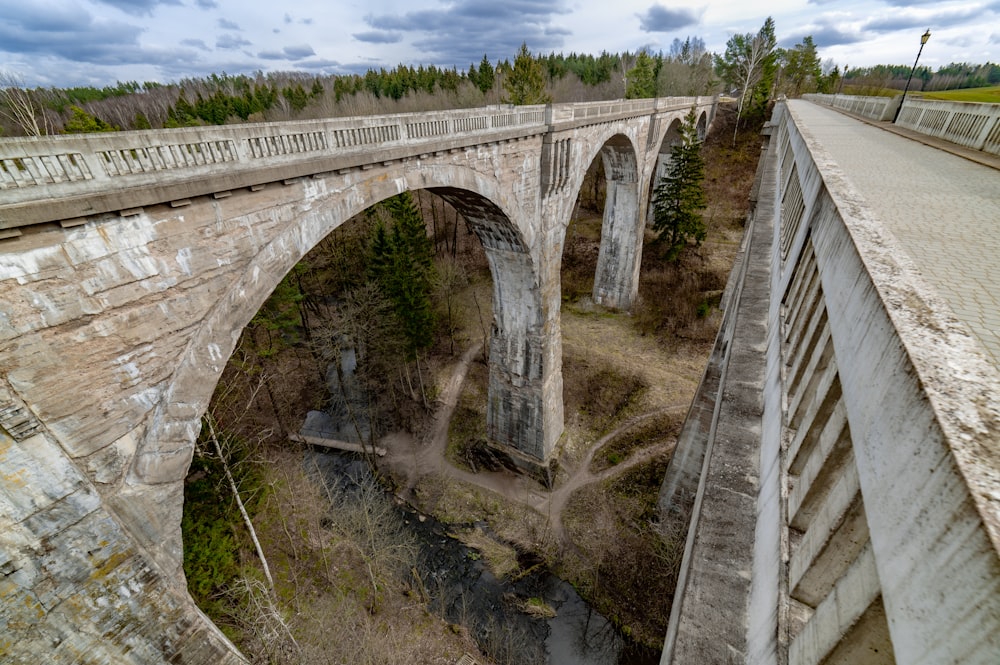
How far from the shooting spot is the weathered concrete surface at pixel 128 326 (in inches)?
194

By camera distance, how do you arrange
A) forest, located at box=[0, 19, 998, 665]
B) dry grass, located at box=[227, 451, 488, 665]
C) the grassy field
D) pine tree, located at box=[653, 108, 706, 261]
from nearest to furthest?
dry grass, located at box=[227, 451, 488, 665], forest, located at box=[0, 19, 998, 665], the grassy field, pine tree, located at box=[653, 108, 706, 261]

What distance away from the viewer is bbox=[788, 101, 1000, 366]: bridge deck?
2.57 metres

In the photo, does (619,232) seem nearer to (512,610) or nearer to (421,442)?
(421,442)

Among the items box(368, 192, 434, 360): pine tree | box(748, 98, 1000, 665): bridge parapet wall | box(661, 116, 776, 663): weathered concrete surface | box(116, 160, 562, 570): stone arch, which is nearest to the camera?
box(748, 98, 1000, 665): bridge parapet wall

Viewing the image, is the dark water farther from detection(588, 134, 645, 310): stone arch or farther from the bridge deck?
detection(588, 134, 645, 310): stone arch

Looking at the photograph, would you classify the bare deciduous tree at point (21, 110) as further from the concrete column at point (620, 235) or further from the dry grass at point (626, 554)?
the concrete column at point (620, 235)

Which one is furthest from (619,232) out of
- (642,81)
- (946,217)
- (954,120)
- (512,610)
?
(642,81)

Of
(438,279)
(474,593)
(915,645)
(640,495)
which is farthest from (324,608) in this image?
(438,279)

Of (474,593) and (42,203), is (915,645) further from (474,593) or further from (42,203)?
(474,593)

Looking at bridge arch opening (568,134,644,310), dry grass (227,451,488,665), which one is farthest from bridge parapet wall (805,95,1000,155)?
dry grass (227,451,488,665)

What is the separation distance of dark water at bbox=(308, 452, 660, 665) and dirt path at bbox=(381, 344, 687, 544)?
215 cm

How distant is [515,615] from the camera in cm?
1462

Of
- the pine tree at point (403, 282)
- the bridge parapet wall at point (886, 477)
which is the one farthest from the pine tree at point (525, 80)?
the bridge parapet wall at point (886, 477)

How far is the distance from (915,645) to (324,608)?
15120mm
